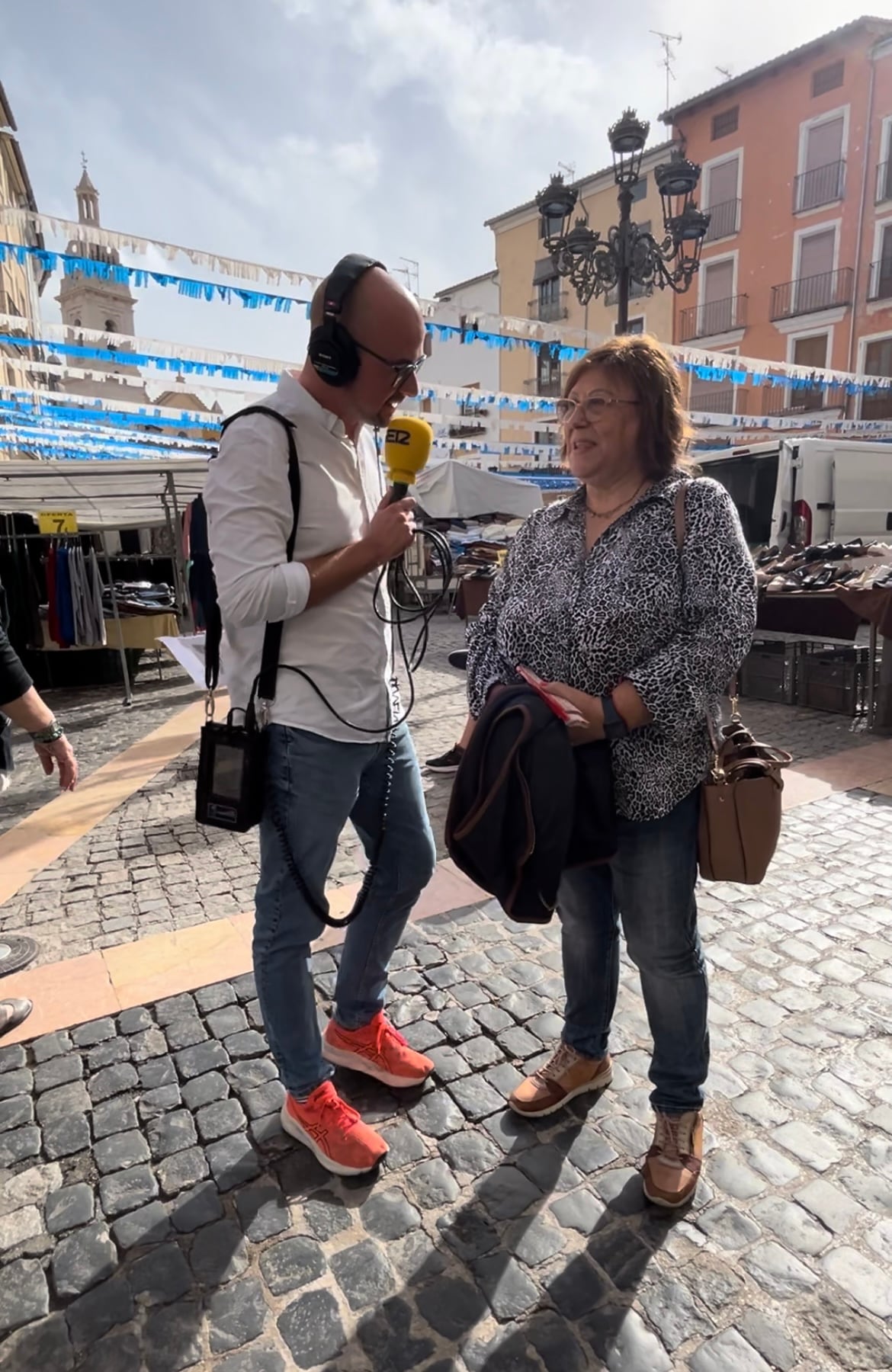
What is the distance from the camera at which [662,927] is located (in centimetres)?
172

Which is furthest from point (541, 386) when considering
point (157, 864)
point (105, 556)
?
point (157, 864)

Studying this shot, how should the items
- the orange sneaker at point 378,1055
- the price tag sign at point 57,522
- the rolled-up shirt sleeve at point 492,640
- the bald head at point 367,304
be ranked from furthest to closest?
the price tag sign at point 57,522
the orange sneaker at point 378,1055
the rolled-up shirt sleeve at point 492,640
the bald head at point 367,304

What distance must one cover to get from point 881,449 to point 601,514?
946cm

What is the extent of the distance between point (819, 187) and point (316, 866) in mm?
30131

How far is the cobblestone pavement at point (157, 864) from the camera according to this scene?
3.29 m

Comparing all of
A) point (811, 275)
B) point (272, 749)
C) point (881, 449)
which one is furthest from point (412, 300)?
point (811, 275)

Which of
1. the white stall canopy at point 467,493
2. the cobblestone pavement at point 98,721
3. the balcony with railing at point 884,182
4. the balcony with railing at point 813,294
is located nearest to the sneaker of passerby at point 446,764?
the cobblestone pavement at point 98,721

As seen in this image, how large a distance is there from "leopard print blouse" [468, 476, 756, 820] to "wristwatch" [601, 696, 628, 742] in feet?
0.19

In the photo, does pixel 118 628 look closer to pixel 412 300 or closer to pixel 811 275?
pixel 412 300

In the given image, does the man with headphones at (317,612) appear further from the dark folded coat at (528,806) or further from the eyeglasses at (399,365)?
the dark folded coat at (528,806)

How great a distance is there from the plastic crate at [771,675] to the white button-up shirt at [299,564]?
578 cm

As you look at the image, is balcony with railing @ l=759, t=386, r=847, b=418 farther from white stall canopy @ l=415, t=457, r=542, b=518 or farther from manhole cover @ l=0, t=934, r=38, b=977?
manhole cover @ l=0, t=934, r=38, b=977

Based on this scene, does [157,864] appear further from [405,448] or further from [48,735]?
[405,448]

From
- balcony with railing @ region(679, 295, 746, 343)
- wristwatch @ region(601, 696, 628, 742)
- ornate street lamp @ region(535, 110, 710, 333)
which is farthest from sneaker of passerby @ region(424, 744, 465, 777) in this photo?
balcony with railing @ region(679, 295, 746, 343)
